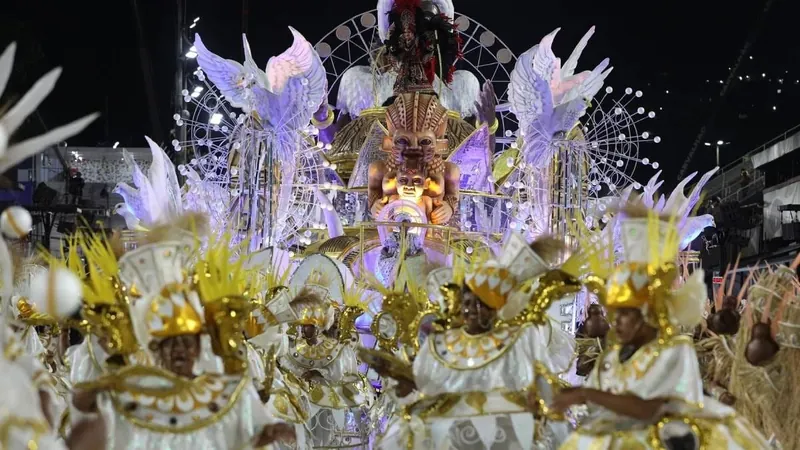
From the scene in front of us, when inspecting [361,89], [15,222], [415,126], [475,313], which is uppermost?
[361,89]

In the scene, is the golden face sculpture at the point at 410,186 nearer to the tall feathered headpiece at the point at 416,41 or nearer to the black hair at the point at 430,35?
the tall feathered headpiece at the point at 416,41

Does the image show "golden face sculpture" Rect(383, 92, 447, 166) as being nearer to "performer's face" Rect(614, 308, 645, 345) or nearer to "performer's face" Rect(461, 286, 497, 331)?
"performer's face" Rect(461, 286, 497, 331)

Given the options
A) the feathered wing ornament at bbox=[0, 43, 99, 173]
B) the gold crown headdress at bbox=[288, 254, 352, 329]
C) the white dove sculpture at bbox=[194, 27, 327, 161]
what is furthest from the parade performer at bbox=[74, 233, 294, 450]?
the white dove sculpture at bbox=[194, 27, 327, 161]

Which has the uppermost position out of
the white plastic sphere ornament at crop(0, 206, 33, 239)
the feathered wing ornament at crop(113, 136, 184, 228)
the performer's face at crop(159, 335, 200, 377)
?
the feathered wing ornament at crop(113, 136, 184, 228)

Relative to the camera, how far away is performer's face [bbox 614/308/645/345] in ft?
15.6

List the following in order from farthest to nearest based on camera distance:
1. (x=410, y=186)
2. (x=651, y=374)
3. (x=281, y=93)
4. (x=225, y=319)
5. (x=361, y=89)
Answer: (x=361, y=89)
(x=410, y=186)
(x=281, y=93)
(x=225, y=319)
(x=651, y=374)

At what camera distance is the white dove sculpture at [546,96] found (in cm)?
1220

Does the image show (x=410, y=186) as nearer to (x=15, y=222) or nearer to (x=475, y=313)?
(x=475, y=313)

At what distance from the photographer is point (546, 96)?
1230cm

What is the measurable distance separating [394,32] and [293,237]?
9.92 feet

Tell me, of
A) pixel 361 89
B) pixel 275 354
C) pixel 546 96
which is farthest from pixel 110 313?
pixel 361 89

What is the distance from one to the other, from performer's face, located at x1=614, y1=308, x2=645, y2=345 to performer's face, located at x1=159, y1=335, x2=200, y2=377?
1.79 m

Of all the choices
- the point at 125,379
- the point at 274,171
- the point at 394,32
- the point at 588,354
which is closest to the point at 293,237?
the point at 274,171

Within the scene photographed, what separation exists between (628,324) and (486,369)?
119 centimetres
